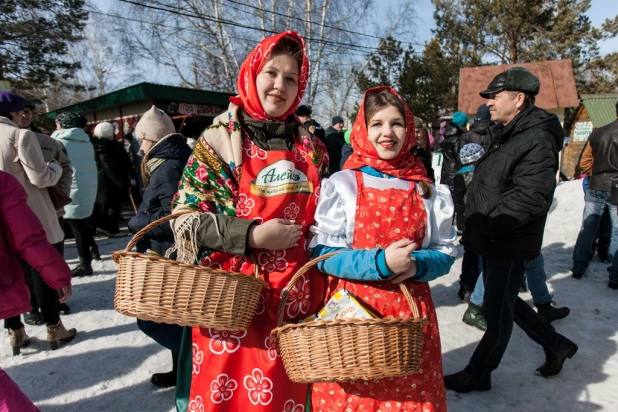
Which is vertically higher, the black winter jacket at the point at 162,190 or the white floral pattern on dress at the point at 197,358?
the black winter jacket at the point at 162,190

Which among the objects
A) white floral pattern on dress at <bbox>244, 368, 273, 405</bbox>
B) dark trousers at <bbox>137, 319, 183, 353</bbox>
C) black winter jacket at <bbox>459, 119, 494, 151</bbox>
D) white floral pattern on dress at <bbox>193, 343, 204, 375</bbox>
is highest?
black winter jacket at <bbox>459, 119, 494, 151</bbox>

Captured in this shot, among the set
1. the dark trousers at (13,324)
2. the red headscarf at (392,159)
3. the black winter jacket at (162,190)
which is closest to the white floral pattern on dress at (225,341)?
the red headscarf at (392,159)

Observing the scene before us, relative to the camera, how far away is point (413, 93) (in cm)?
2088

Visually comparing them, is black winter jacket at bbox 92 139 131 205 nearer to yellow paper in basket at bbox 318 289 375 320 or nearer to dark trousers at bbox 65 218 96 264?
dark trousers at bbox 65 218 96 264

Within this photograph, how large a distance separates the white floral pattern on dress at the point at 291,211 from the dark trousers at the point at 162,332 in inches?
52.9

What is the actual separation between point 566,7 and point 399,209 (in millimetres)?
24873

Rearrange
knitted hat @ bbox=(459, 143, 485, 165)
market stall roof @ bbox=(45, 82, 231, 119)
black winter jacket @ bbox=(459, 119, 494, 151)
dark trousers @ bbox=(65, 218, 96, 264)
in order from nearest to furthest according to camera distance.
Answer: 1. knitted hat @ bbox=(459, 143, 485, 165)
2. black winter jacket @ bbox=(459, 119, 494, 151)
3. dark trousers @ bbox=(65, 218, 96, 264)
4. market stall roof @ bbox=(45, 82, 231, 119)

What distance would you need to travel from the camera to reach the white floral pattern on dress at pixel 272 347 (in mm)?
1649

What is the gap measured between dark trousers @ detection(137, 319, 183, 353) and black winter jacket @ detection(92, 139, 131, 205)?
16.5 ft

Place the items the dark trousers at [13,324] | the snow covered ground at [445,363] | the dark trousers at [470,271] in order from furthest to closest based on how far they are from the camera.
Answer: the dark trousers at [470,271]
the dark trousers at [13,324]
the snow covered ground at [445,363]

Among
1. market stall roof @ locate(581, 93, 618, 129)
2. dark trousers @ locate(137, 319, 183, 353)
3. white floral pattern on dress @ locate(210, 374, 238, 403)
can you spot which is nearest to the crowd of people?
white floral pattern on dress @ locate(210, 374, 238, 403)

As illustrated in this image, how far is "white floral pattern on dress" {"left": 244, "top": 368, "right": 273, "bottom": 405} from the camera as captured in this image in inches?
64.0

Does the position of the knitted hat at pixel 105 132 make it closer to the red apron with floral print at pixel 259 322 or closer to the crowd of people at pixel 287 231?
the crowd of people at pixel 287 231

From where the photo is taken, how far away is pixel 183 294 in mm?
1372
